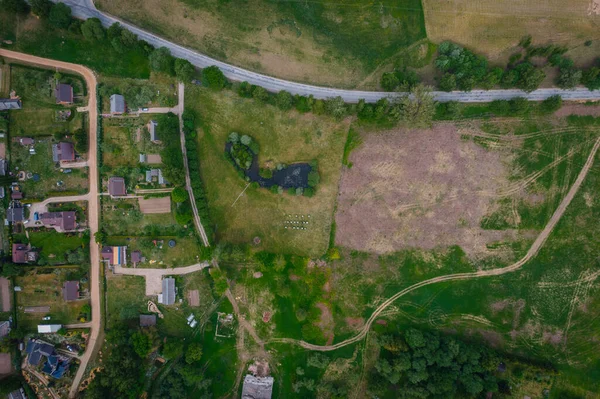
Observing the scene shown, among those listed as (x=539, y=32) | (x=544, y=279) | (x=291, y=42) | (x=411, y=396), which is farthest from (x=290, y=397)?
Result: (x=539, y=32)

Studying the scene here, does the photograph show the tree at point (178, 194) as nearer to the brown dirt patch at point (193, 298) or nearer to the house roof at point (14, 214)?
the brown dirt patch at point (193, 298)

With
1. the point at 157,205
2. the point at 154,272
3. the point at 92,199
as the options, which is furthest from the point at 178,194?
the point at 92,199

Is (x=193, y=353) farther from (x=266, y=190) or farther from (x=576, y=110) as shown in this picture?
(x=576, y=110)

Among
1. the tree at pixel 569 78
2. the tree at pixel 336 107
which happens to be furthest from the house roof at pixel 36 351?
the tree at pixel 569 78

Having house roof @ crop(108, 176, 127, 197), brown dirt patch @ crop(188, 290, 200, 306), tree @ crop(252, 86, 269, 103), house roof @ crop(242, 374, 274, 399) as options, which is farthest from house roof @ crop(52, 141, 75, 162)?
house roof @ crop(242, 374, 274, 399)

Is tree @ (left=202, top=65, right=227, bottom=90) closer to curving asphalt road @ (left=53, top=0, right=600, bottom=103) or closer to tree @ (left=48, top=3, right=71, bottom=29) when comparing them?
curving asphalt road @ (left=53, top=0, right=600, bottom=103)

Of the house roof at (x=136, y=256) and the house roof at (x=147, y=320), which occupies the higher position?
the house roof at (x=136, y=256)
